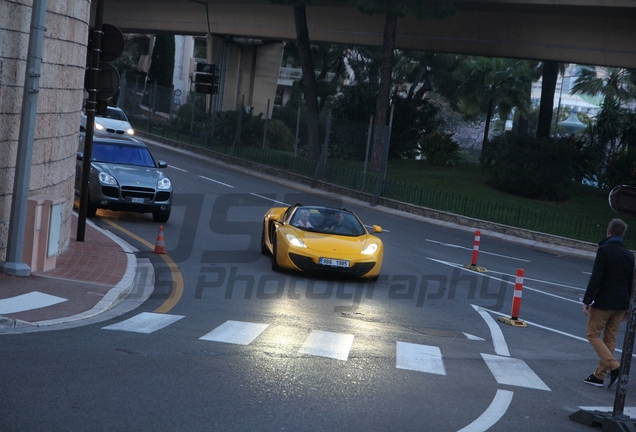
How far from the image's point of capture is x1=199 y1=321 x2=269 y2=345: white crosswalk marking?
9250mm

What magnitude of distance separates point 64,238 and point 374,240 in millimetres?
5382

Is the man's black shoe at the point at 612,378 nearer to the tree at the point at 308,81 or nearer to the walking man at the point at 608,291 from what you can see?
the walking man at the point at 608,291

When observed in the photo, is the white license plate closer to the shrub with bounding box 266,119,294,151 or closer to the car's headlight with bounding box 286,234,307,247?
the car's headlight with bounding box 286,234,307,247

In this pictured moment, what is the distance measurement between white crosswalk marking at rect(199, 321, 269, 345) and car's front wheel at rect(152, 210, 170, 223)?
31.4 ft

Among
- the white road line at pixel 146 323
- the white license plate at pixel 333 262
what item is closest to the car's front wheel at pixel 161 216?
the white license plate at pixel 333 262

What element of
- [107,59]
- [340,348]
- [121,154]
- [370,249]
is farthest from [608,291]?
[121,154]

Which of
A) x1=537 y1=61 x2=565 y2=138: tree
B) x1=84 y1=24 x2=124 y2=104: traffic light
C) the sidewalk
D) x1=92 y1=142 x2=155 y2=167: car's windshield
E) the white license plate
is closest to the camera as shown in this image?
the sidewalk

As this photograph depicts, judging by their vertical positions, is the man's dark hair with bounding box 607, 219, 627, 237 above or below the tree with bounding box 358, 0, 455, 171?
below

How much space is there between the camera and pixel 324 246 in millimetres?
14750

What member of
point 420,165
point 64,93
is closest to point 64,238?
point 64,93

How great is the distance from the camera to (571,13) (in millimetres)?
32906

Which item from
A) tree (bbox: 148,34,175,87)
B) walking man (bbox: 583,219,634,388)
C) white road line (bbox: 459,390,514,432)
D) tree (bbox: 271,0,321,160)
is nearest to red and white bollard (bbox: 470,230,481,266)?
walking man (bbox: 583,219,634,388)

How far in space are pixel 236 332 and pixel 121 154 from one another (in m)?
11.7

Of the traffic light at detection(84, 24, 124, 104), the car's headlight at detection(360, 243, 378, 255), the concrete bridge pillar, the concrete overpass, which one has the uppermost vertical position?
the concrete overpass
